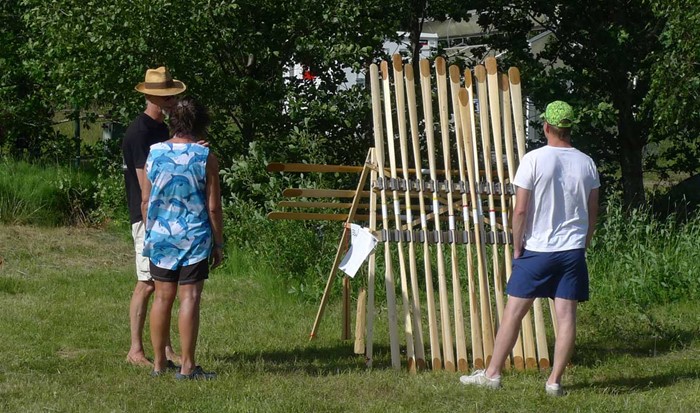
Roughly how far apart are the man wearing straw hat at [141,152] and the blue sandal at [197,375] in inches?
20.0

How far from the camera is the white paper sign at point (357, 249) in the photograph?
7.11 metres

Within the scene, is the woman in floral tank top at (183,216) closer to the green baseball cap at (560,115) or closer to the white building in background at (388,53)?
the green baseball cap at (560,115)

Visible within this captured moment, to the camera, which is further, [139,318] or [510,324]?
[139,318]

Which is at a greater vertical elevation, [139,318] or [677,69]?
[677,69]

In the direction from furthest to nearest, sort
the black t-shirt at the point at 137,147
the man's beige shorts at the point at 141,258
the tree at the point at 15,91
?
the tree at the point at 15,91, the man's beige shorts at the point at 141,258, the black t-shirt at the point at 137,147

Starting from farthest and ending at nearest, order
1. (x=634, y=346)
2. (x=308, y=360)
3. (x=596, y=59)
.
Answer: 1. (x=596, y=59)
2. (x=634, y=346)
3. (x=308, y=360)

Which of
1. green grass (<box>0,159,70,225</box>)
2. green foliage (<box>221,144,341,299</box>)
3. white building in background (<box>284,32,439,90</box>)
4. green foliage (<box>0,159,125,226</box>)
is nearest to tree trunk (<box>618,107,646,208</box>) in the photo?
white building in background (<box>284,32,439,90</box>)

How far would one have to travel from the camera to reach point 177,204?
6387mm

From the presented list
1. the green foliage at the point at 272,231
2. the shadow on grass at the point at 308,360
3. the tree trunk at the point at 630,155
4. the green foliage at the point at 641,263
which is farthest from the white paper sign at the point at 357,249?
the tree trunk at the point at 630,155

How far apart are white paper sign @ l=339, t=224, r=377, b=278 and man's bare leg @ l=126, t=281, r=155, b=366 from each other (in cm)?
131

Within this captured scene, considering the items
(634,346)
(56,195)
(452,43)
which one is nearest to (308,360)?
(634,346)

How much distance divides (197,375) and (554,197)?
243 cm

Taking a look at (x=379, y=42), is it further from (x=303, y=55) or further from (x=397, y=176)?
(x=397, y=176)

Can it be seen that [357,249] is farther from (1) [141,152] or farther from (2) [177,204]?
(1) [141,152]
